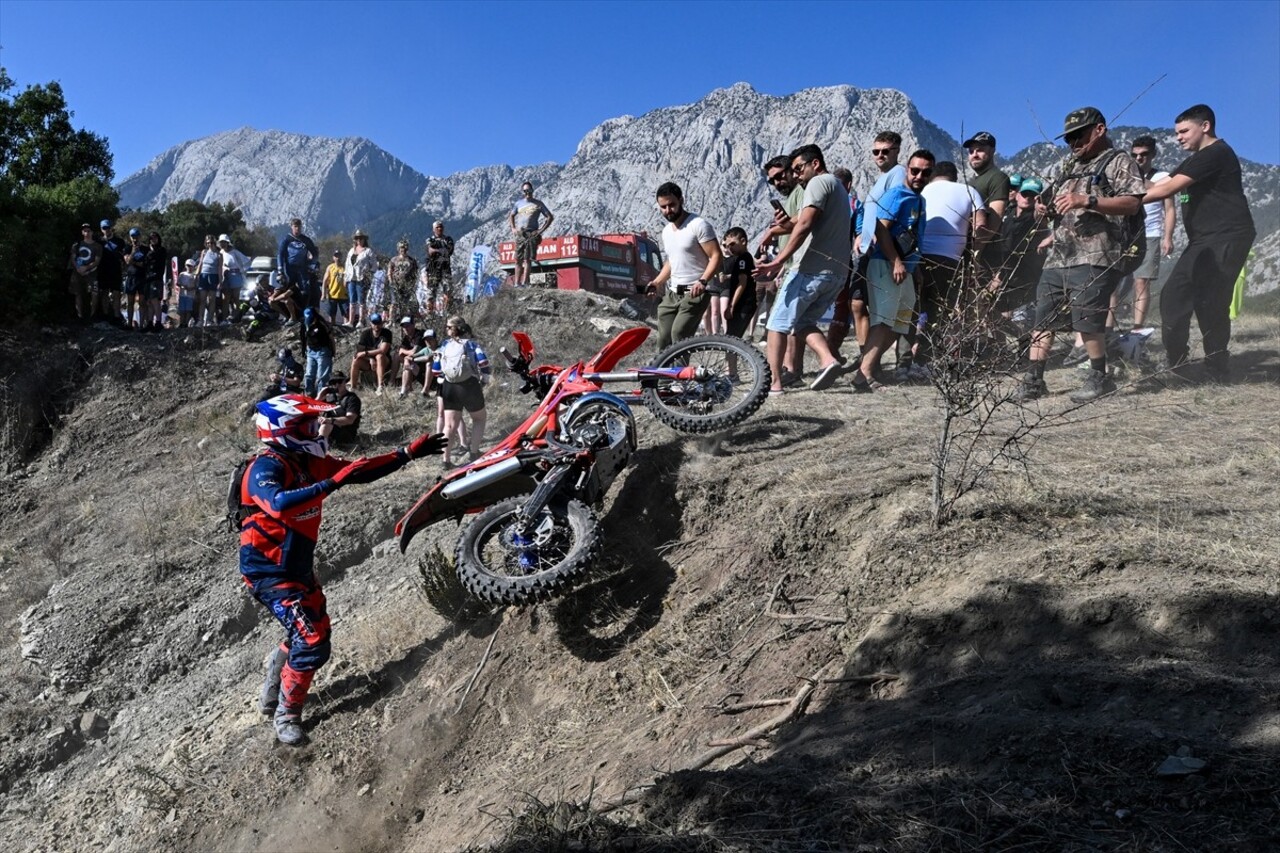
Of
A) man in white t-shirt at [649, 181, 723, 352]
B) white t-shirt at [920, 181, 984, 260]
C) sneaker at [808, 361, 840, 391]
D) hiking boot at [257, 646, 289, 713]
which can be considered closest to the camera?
hiking boot at [257, 646, 289, 713]

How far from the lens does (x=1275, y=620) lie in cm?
377

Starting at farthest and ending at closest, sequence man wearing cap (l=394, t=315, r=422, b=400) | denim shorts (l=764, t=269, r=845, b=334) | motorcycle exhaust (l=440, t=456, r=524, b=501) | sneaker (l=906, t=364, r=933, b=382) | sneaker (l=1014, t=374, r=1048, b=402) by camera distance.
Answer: man wearing cap (l=394, t=315, r=422, b=400) < sneaker (l=906, t=364, r=933, b=382) < denim shorts (l=764, t=269, r=845, b=334) < sneaker (l=1014, t=374, r=1048, b=402) < motorcycle exhaust (l=440, t=456, r=524, b=501)

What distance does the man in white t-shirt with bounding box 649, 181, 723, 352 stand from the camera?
26.3 feet

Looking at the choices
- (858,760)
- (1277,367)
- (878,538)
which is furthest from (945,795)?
(1277,367)

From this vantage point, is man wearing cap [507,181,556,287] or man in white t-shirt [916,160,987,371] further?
man wearing cap [507,181,556,287]

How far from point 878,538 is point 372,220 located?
441 ft

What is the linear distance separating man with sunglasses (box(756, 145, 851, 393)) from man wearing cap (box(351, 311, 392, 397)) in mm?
7549

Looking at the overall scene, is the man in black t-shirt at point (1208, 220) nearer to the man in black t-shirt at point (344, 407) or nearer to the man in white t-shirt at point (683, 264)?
the man in white t-shirt at point (683, 264)

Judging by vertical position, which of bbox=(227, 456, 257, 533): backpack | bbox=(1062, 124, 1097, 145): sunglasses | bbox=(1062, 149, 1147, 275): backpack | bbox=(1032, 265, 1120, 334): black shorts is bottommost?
bbox=(227, 456, 257, 533): backpack

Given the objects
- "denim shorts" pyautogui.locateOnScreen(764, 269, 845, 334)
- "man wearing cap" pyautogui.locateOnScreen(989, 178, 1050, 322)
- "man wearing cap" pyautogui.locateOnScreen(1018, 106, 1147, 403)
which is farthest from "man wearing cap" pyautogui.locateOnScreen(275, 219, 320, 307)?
"man wearing cap" pyautogui.locateOnScreen(1018, 106, 1147, 403)

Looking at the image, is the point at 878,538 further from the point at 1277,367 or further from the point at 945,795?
the point at 1277,367

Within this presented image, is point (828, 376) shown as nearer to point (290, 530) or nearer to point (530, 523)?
point (530, 523)

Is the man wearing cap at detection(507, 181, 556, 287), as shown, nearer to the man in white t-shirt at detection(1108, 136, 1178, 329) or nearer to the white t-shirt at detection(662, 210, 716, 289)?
the white t-shirt at detection(662, 210, 716, 289)

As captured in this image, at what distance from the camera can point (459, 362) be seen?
9.02m
